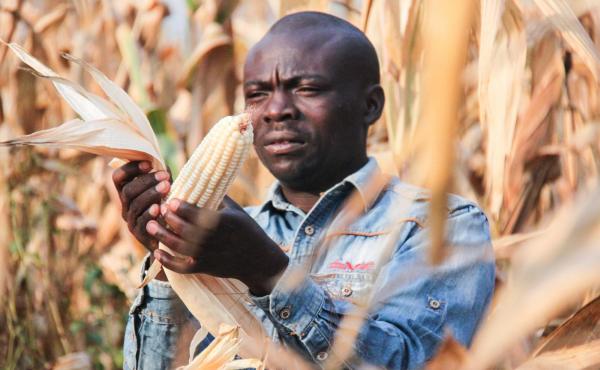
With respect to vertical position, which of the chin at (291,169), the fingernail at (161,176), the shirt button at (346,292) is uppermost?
the fingernail at (161,176)

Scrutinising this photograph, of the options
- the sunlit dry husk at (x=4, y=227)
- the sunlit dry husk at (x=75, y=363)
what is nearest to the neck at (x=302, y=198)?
the sunlit dry husk at (x=75, y=363)

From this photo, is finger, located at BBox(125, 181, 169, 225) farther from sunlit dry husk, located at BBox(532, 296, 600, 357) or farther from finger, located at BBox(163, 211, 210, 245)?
sunlit dry husk, located at BBox(532, 296, 600, 357)

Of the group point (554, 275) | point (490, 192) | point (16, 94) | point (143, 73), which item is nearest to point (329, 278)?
point (490, 192)

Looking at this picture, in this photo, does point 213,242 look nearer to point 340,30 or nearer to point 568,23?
point 568,23

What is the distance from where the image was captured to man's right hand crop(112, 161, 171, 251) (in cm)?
112

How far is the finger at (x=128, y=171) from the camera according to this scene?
117 centimetres

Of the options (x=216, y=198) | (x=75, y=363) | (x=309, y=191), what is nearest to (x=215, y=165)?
(x=216, y=198)

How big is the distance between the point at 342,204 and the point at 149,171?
1.84 ft

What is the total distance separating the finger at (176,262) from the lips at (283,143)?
0.58 meters

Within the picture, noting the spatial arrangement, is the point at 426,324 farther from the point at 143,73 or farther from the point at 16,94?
the point at 16,94

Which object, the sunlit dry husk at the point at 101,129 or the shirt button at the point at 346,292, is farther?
the shirt button at the point at 346,292

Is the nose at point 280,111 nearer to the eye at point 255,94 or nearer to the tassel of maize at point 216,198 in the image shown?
the eye at point 255,94

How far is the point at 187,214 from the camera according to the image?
104 centimetres

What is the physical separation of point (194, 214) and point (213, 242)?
36mm
